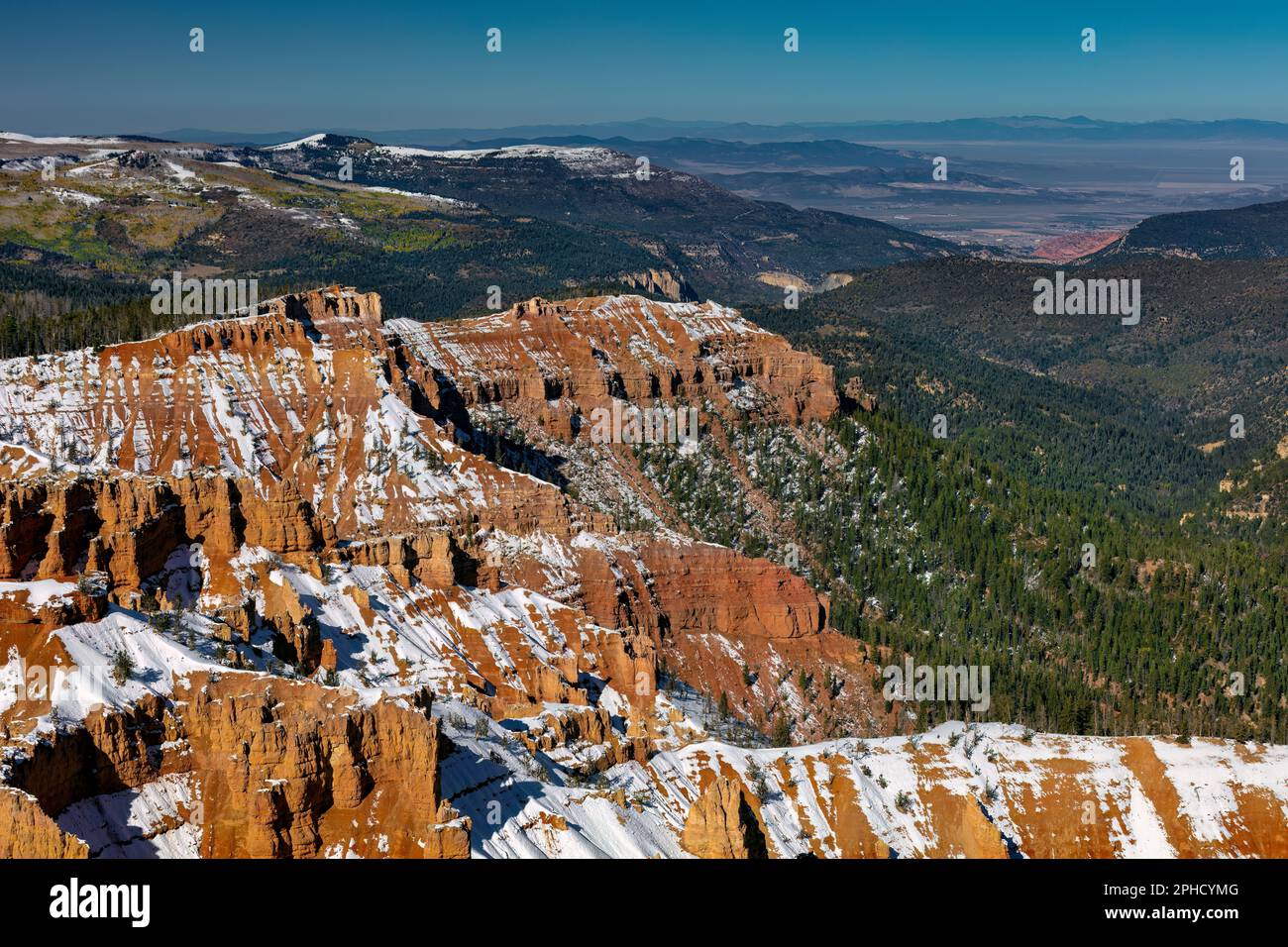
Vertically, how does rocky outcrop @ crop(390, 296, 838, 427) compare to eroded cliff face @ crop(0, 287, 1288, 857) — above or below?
above

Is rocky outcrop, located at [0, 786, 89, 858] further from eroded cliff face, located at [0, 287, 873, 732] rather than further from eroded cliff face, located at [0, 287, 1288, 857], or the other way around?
eroded cliff face, located at [0, 287, 873, 732]

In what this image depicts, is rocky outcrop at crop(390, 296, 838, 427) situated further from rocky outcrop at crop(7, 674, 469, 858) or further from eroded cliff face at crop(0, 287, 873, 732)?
rocky outcrop at crop(7, 674, 469, 858)

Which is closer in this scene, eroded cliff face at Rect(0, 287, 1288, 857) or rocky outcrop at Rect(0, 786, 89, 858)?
rocky outcrop at Rect(0, 786, 89, 858)

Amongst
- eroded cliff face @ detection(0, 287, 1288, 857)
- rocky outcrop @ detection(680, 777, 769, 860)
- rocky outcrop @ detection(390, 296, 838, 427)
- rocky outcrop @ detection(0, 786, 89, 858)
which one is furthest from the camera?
rocky outcrop @ detection(390, 296, 838, 427)

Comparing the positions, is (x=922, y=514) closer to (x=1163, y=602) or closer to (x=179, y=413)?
(x=1163, y=602)

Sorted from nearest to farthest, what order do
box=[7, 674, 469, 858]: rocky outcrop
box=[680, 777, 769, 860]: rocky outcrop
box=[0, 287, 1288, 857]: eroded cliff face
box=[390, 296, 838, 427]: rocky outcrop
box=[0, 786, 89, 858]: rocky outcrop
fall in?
1. box=[0, 786, 89, 858]: rocky outcrop
2. box=[7, 674, 469, 858]: rocky outcrop
3. box=[0, 287, 1288, 857]: eroded cliff face
4. box=[680, 777, 769, 860]: rocky outcrop
5. box=[390, 296, 838, 427]: rocky outcrop

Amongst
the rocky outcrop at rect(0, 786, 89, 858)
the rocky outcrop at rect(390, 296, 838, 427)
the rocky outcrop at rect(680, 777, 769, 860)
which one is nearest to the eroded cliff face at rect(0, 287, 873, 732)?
the rocky outcrop at rect(390, 296, 838, 427)

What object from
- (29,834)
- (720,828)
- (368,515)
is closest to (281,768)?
(29,834)

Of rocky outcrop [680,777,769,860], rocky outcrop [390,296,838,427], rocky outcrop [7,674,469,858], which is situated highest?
rocky outcrop [390,296,838,427]
